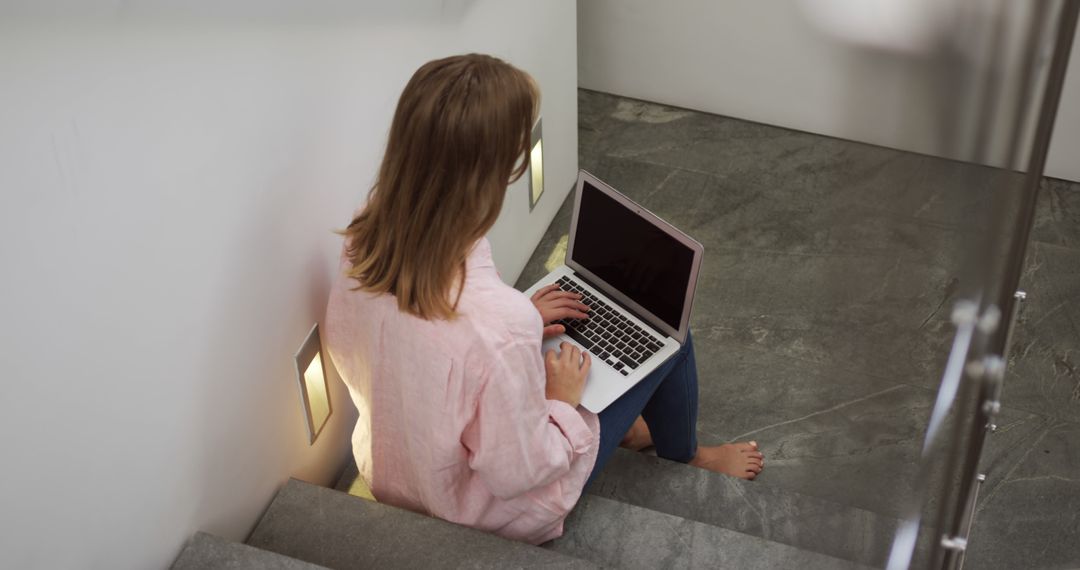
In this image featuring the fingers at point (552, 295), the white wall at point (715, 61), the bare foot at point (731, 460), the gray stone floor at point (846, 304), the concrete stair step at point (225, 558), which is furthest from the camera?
the white wall at point (715, 61)

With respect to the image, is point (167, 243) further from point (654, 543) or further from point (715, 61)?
point (715, 61)

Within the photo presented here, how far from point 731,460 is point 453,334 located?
1.35 metres

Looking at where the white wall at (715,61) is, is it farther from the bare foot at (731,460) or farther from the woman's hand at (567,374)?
the woman's hand at (567,374)

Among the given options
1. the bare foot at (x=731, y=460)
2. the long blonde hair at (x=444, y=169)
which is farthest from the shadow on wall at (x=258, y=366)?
the bare foot at (x=731, y=460)

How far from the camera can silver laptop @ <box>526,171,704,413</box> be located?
2.40m

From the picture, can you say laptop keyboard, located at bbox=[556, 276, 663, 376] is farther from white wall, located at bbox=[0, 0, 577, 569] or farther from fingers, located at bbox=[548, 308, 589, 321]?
white wall, located at bbox=[0, 0, 577, 569]

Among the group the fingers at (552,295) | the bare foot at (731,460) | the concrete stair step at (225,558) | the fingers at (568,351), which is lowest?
the bare foot at (731,460)

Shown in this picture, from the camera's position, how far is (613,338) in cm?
250

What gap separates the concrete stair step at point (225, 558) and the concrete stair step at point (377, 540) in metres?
0.19

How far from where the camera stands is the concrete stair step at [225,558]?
5.88 ft

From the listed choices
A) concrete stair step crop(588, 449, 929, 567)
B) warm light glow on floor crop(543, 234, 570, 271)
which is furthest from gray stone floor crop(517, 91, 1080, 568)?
concrete stair step crop(588, 449, 929, 567)

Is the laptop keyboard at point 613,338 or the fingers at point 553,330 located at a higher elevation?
the fingers at point 553,330

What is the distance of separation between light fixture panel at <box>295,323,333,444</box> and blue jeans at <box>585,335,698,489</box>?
1.93ft

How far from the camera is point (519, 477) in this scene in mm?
1937
